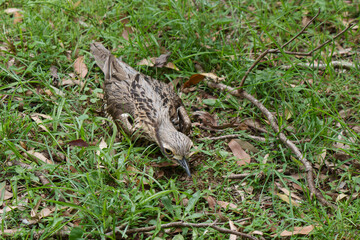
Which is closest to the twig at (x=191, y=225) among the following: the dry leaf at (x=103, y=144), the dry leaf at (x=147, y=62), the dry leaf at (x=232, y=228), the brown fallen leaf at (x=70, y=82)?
the dry leaf at (x=232, y=228)

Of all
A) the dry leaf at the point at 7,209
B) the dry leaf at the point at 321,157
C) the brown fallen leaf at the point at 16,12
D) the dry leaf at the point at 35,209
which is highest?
the brown fallen leaf at the point at 16,12

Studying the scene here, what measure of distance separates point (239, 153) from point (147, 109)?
1203 mm

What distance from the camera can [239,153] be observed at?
4910mm

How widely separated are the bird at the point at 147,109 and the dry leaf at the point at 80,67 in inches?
11.5

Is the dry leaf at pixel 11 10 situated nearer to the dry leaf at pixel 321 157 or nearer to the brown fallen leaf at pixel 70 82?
the brown fallen leaf at pixel 70 82

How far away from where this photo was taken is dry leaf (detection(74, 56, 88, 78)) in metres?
5.71

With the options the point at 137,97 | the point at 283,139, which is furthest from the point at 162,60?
the point at 283,139

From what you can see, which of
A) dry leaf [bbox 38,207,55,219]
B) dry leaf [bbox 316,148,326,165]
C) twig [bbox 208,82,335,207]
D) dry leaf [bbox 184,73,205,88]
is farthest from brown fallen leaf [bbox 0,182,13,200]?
dry leaf [bbox 316,148,326,165]

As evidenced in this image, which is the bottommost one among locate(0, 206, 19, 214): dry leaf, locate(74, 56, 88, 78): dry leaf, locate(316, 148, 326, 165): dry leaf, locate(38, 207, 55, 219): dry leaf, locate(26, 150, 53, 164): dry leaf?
locate(316, 148, 326, 165): dry leaf

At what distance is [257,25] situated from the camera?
6465 mm

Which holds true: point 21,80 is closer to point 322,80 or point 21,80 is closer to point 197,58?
point 197,58

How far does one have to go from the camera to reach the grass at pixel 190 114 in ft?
13.2

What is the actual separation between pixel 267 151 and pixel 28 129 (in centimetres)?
272

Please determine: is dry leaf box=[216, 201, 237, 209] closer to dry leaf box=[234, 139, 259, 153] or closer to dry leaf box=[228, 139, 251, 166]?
dry leaf box=[228, 139, 251, 166]
